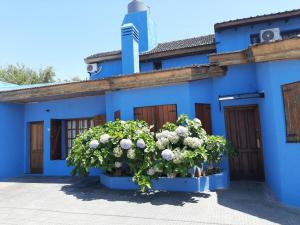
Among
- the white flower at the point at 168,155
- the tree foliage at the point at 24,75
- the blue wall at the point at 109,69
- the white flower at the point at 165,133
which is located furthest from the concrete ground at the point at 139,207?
the tree foliage at the point at 24,75

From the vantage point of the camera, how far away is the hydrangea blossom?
6.87 meters

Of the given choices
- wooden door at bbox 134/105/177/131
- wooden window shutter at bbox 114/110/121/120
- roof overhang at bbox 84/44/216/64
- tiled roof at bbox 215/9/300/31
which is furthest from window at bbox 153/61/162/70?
wooden door at bbox 134/105/177/131

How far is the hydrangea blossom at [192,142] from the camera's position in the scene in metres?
6.87

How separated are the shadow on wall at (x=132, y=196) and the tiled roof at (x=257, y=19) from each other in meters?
8.11

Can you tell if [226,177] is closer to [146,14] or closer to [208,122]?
[208,122]

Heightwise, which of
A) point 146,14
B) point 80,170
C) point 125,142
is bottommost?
point 80,170

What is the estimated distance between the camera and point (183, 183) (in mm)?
7270

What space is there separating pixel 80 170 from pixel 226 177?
4532mm

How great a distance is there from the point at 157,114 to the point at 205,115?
1.67 metres

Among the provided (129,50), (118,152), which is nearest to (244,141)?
(118,152)

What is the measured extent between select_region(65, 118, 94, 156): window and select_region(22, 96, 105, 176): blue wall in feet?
1.18

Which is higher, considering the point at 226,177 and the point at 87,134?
the point at 87,134

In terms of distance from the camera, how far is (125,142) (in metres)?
7.14

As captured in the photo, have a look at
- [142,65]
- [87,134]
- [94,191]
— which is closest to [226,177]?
[94,191]
